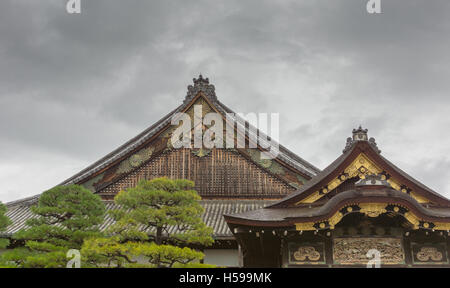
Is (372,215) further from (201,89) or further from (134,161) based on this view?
(201,89)

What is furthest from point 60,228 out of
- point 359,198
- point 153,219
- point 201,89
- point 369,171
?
point 201,89

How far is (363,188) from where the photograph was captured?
10.1 metres

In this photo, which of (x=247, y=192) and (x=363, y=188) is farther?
(x=247, y=192)

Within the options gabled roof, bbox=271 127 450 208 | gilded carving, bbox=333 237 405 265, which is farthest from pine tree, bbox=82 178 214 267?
gilded carving, bbox=333 237 405 265

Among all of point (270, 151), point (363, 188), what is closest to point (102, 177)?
point (270, 151)

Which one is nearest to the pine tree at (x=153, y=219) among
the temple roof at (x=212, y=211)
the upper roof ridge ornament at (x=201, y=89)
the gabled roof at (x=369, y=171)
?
the gabled roof at (x=369, y=171)

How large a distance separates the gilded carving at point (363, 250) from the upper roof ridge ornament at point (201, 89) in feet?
35.4

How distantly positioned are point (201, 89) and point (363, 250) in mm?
11588

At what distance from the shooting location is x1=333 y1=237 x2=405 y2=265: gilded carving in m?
10.5

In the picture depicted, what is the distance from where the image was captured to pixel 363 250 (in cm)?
1056

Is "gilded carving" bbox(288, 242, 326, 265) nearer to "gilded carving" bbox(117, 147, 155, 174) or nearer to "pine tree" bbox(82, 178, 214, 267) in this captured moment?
"pine tree" bbox(82, 178, 214, 267)

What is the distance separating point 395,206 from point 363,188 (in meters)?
0.78

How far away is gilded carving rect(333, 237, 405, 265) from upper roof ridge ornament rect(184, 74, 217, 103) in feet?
35.4
